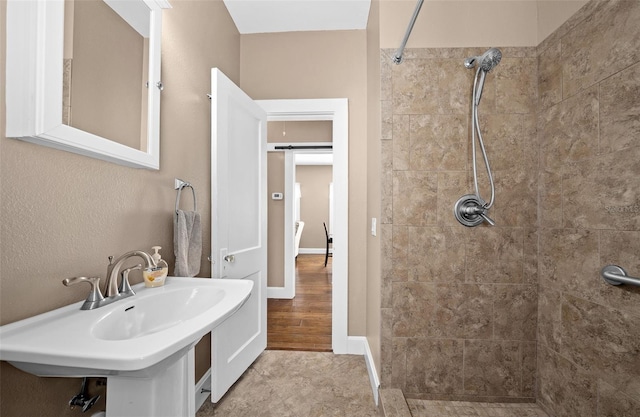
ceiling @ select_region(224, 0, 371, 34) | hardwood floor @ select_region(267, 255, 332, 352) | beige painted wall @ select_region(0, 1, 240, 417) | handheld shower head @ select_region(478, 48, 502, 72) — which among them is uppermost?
ceiling @ select_region(224, 0, 371, 34)

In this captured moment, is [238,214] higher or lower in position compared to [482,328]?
higher

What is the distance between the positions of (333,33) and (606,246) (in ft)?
7.46

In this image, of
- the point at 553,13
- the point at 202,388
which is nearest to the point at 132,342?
the point at 202,388

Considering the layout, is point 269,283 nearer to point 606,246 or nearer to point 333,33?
point 333,33

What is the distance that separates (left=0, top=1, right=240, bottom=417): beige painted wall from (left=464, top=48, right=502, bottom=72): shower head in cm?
154

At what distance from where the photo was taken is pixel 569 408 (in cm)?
135

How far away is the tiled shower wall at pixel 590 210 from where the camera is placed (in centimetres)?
108

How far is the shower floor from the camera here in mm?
1482

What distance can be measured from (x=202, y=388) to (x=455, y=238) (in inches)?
68.5

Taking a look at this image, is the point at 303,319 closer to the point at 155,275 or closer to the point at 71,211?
the point at 155,275

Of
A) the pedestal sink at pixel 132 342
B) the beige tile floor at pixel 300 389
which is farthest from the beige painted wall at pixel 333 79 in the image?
the pedestal sink at pixel 132 342

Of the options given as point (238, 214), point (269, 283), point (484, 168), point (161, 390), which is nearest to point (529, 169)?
point (484, 168)

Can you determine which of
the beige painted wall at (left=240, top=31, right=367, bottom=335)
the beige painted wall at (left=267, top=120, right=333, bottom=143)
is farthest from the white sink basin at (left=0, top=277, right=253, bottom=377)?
the beige painted wall at (left=267, top=120, right=333, bottom=143)

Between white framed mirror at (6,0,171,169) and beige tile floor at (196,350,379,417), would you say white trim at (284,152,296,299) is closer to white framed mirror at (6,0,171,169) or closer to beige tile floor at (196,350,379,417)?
beige tile floor at (196,350,379,417)
